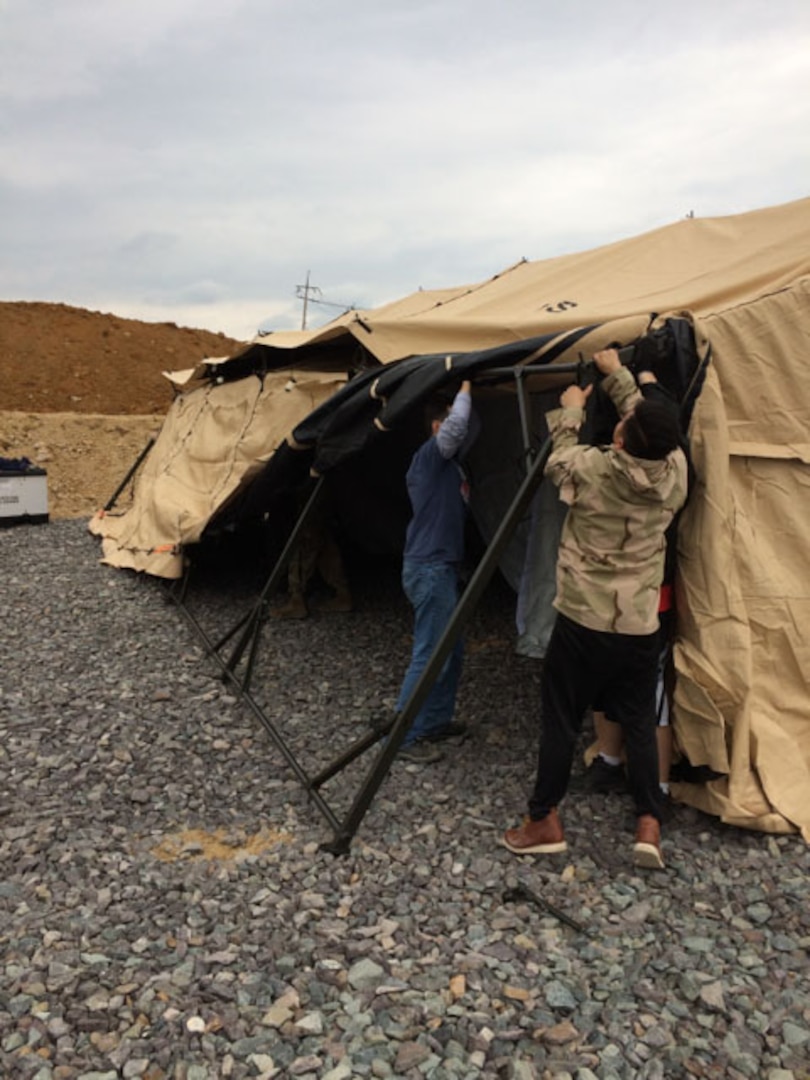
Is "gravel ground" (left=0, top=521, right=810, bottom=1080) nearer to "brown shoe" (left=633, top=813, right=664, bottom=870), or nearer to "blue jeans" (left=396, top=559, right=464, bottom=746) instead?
"brown shoe" (left=633, top=813, right=664, bottom=870)

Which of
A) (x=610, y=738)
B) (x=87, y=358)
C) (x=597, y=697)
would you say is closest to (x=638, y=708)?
(x=597, y=697)

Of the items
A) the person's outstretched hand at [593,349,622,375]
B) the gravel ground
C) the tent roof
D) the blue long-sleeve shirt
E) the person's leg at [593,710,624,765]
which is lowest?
the gravel ground

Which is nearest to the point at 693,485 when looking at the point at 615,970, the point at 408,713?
the point at 408,713

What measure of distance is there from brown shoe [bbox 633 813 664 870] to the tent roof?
253 centimetres

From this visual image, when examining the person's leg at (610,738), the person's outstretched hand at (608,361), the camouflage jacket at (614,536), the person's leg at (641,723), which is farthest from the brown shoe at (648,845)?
the person's outstretched hand at (608,361)

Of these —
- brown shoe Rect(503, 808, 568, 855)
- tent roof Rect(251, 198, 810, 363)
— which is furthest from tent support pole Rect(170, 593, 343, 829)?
tent roof Rect(251, 198, 810, 363)

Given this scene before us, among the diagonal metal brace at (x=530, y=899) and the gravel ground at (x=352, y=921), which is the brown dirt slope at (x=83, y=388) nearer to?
the gravel ground at (x=352, y=921)

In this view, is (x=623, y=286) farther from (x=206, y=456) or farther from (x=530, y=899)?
(x=206, y=456)

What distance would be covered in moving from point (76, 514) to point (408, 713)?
15579mm

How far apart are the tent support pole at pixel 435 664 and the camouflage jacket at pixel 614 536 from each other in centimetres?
28

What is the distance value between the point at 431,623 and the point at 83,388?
91.2ft

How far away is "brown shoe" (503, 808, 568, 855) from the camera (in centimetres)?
365

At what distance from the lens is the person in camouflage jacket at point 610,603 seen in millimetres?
3350

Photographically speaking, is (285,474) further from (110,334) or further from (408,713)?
(110,334)
